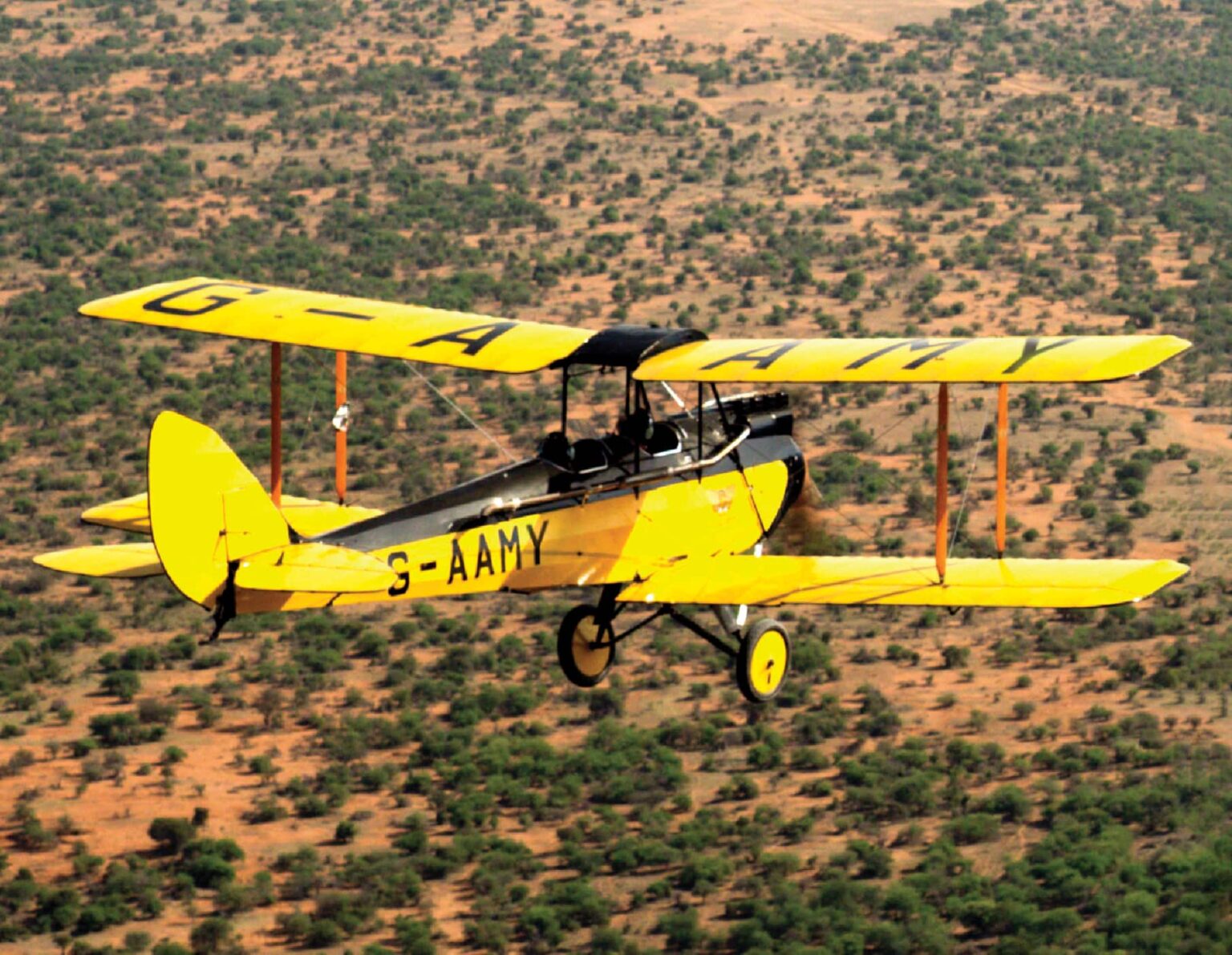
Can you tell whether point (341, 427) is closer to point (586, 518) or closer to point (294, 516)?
point (294, 516)

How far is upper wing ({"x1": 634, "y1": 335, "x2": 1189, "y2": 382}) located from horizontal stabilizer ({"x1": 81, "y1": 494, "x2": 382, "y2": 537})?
3827 mm

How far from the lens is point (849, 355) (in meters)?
28.0

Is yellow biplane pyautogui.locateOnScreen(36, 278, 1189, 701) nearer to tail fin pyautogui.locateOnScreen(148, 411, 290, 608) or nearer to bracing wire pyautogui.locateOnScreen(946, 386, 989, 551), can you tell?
tail fin pyautogui.locateOnScreen(148, 411, 290, 608)

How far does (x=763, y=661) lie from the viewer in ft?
96.2

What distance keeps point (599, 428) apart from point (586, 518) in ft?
124

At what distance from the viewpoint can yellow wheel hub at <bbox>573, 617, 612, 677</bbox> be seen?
28922 mm

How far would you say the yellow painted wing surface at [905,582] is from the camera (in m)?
27.8

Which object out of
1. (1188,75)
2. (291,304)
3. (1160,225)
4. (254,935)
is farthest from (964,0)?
(291,304)

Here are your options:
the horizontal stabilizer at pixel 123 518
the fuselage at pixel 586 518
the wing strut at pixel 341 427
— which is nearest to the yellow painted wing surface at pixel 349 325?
the wing strut at pixel 341 427

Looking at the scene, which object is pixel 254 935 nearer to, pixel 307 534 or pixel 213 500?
pixel 307 534

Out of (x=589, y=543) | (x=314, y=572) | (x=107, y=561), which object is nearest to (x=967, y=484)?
(x=589, y=543)

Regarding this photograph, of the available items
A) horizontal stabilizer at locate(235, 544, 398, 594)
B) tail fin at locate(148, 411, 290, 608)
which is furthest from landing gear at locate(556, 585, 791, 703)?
tail fin at locate(148, 411, 290, 608)

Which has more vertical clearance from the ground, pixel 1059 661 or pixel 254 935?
pixel 1059 661

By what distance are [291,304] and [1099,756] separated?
91.0ft
